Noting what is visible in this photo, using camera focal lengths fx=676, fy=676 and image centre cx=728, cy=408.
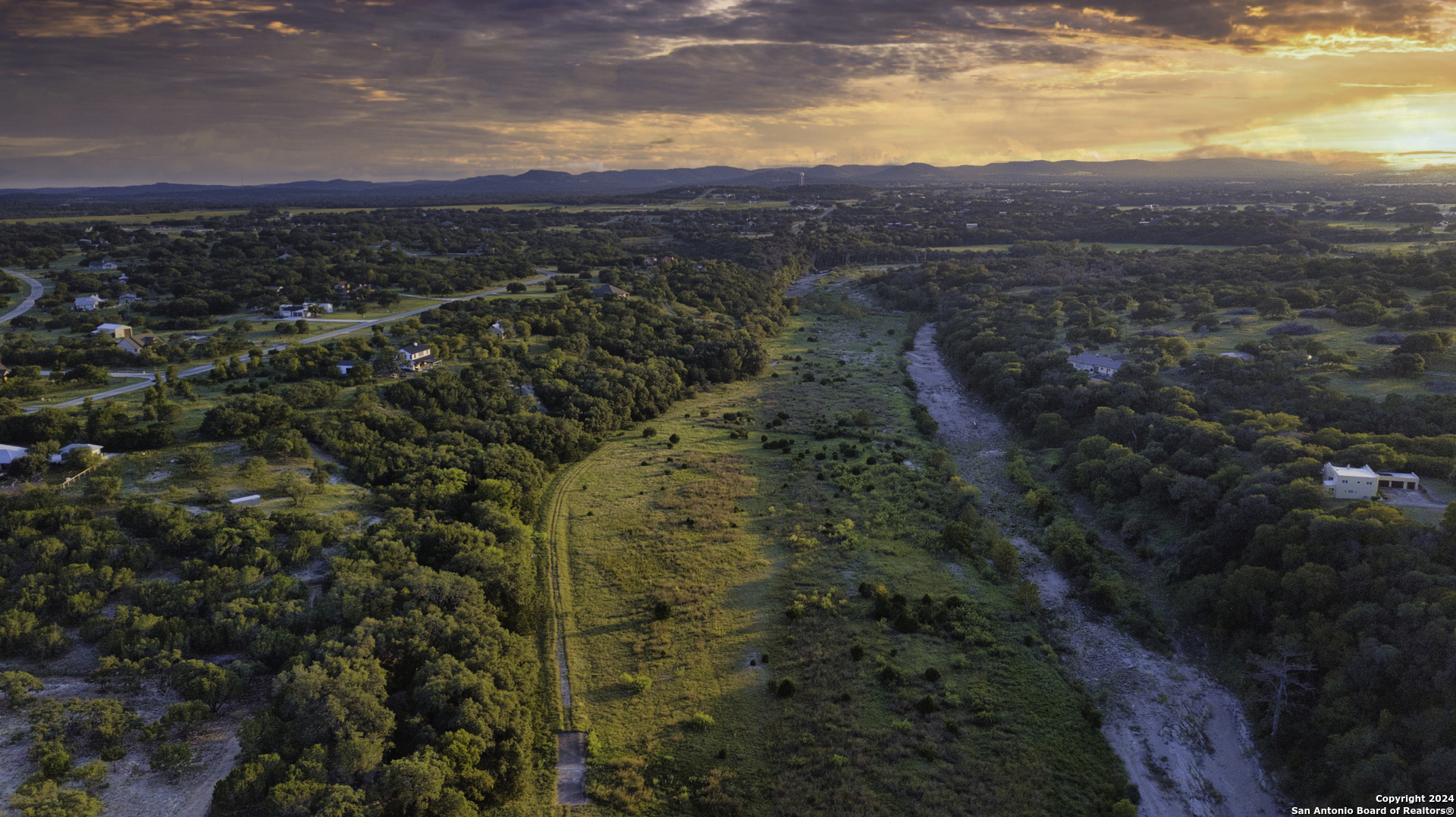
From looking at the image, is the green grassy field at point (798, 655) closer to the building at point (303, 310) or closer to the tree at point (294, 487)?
the tree at point (294, 487)

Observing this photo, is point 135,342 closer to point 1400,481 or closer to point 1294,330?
point 1400,481

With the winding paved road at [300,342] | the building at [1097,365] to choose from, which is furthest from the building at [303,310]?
the building at [1097,365]

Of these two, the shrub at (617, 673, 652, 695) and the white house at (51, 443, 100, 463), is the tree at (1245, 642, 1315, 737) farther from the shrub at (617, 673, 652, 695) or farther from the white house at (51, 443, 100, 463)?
the white house at (51, 443, 100, 463)

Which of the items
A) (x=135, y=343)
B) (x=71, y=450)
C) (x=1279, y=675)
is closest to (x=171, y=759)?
(x=71, y=450)

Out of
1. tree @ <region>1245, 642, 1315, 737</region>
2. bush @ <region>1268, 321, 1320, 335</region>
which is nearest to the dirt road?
tree @ <region>1245, 642, 1315, 737</region>

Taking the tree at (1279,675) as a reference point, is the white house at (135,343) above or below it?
above

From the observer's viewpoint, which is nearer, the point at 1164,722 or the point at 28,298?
the point at 1164,722

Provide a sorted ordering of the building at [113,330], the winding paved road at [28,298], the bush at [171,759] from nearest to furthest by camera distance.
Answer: the bush at [171,759]
the building at [113,330]
the winding paved road at [28,298]
